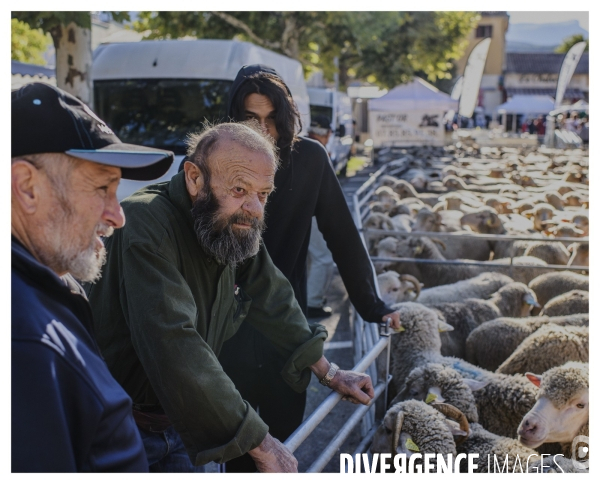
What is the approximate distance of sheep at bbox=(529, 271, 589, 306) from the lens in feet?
20.0

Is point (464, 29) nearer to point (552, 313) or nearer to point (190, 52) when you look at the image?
point (190, 52)

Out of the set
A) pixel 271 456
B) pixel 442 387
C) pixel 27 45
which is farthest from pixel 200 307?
pixel 27 45

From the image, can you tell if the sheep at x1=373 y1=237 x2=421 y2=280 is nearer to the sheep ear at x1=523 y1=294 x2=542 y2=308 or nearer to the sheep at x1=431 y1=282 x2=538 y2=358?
the sheep at x1=431 y1=282 x2=538 y2=358

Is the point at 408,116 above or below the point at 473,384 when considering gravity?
above

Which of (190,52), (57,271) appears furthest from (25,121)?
(190,52)

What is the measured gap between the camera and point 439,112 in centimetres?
2095

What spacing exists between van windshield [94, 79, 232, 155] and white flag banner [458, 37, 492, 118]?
1534 cm

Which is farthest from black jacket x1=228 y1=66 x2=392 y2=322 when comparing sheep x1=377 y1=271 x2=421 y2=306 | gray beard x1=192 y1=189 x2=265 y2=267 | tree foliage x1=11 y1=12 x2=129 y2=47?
tree foliage x1=11 y1=12 x2=129 y2=47

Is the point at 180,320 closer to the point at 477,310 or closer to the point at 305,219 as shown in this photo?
the point at 305,219

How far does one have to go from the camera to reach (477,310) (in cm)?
534

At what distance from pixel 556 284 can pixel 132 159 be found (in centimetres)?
569

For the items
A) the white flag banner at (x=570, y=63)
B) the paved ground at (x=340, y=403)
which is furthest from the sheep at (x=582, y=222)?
the white flag banner at (x=570, y=63)

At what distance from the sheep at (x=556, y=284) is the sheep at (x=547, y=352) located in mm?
1843

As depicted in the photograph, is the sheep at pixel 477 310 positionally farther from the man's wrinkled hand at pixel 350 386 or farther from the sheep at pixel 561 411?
the man's wrinkled hand at pixel 350 386
